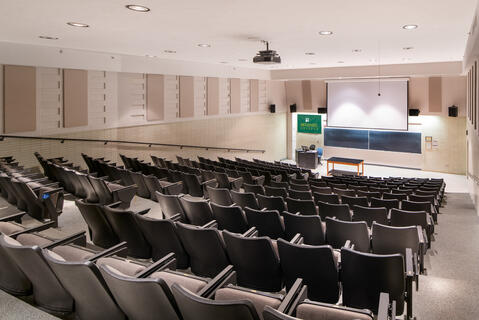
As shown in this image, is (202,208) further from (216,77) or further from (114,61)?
(216,77)

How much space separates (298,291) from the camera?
2.61 metres

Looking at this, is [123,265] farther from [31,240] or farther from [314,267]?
[314,267]

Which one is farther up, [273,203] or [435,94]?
[435,94]

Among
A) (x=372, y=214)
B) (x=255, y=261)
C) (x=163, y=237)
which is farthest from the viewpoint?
(x=372, y=214)

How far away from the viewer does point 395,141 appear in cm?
1859

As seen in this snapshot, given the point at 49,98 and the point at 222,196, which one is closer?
the point at 222,196

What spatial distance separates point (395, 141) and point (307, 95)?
476 cm

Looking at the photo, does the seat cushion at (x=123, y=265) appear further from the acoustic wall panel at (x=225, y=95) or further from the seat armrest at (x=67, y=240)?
the acoustic wall panel at (x=225, y=95)

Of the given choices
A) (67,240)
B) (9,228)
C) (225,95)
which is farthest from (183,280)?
(225,95)

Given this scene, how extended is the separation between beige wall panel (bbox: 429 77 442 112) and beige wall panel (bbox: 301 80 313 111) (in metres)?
5.49

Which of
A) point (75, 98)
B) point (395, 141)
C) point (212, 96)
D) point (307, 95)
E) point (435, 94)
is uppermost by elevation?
point (307, 95)

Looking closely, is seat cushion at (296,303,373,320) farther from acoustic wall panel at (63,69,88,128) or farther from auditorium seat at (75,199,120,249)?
acoustic wall panel at (63,69,88,128)

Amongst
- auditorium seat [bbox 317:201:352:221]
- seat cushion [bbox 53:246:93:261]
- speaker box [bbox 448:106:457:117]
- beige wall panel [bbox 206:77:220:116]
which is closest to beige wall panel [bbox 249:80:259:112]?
beige wall panel [bbox 206:77:220:116]

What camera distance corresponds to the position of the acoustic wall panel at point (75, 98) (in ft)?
34.7
